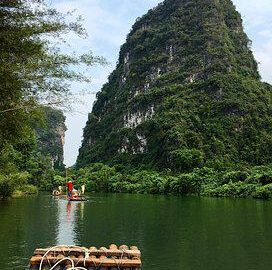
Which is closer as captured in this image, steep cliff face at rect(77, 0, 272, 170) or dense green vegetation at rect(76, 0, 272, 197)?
dense green vegetation at rect(76, 0, 272, 197)

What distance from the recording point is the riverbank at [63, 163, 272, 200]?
4822 centimetres

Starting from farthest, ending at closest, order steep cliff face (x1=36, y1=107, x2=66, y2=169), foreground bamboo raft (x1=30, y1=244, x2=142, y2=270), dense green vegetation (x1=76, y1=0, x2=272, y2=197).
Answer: steep cliff face (x1=36, y1=107, x2=66, y2=169) < dense green vegetation (x1=76, y1=0, x2=272, y2=197) < foreground bamboo raft (x1=30, y1=244, x2=142, y2=270)

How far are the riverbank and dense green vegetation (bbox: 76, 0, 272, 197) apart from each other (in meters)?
0.17

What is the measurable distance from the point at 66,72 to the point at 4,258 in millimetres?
5864

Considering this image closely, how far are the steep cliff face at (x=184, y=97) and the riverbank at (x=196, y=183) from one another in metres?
9.41

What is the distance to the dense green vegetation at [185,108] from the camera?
7112cm

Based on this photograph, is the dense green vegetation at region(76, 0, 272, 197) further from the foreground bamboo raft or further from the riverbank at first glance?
the foreground bamboo raft

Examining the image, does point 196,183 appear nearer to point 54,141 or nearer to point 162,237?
point 162,237

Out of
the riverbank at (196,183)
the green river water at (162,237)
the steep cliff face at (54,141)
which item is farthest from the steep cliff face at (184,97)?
the green river water at (162,237)

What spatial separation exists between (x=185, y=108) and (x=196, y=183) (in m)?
36.3

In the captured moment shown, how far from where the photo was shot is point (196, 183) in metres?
55.7

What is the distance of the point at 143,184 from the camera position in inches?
2549

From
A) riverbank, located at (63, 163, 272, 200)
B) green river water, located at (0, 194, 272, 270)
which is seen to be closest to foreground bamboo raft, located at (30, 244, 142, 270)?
green river water, located at (0, 194, 272, 270)

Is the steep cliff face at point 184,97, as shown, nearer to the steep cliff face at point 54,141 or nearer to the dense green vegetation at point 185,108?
the dense green vegetation at point 185,108
